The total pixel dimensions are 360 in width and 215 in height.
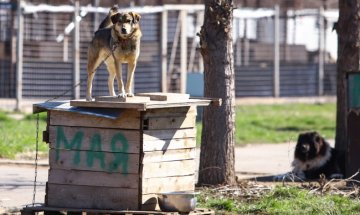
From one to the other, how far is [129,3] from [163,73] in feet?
7.59

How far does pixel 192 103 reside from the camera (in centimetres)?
1027

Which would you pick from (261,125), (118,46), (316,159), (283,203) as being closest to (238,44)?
(261,125)

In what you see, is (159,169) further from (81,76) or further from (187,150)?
(81,76)

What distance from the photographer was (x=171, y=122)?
33.8 feet

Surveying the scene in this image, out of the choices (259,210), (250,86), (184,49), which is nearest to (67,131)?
(259,210)

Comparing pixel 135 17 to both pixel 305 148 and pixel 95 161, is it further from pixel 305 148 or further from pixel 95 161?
pixel 305 148

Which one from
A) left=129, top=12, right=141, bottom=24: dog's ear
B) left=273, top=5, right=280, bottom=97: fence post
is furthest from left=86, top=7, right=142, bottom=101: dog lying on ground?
left=273, top=5, right=280, bottom=97: fence post

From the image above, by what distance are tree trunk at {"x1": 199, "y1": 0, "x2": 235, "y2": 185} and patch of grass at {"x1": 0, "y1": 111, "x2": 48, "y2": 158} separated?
5.02 metres

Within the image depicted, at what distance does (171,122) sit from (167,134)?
0.14 metres

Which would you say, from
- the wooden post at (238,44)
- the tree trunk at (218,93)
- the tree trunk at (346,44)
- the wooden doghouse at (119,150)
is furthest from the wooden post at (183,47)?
the wooden doghouse at (119,150)

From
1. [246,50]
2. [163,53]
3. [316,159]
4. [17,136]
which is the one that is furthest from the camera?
[246,50]

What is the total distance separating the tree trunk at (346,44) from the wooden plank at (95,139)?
243 inches

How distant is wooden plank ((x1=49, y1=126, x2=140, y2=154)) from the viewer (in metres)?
9.96

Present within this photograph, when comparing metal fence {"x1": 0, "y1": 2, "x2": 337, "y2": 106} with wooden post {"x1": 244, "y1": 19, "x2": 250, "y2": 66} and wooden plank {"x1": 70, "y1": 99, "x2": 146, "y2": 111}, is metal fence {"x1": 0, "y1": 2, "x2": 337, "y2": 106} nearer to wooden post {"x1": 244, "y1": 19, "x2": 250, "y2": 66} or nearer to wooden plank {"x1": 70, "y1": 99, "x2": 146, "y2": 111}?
wooden post {"x1": 244, "y1": 19, "x2": 250, "y2": 66}
